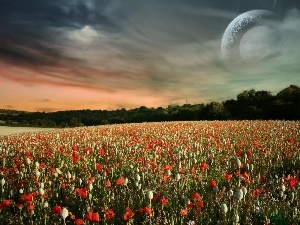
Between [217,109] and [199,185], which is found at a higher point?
[217,109]

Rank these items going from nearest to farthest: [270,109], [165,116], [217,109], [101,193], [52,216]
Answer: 1. [52,216]
2. [101,193]
3. [270,109]
4. [217,109]
5. [165,116]

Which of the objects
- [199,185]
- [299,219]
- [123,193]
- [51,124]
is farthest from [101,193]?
[51,124]

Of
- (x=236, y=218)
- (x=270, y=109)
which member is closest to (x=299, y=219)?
(x=236, y=218)

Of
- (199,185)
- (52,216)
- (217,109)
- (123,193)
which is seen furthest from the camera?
(217,109)

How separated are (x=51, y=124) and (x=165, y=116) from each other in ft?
76.1

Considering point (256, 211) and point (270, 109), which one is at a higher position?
point (270, 109)

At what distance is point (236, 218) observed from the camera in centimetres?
412

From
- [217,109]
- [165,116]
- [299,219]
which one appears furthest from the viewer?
[165,116]

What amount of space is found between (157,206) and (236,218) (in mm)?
1726

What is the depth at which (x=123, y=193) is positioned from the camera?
594 cm

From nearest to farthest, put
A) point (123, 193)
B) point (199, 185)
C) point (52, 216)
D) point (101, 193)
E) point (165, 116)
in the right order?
1. point (52, 216)
2. point (123, 193)
3. point (101, 193)
4. point (199, 185)
5. point (165, 116)

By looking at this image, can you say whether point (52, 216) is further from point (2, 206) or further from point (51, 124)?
point (51, 124)

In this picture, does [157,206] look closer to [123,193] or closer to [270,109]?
[123,193]

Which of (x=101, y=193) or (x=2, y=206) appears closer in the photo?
(x=2, y=206)
